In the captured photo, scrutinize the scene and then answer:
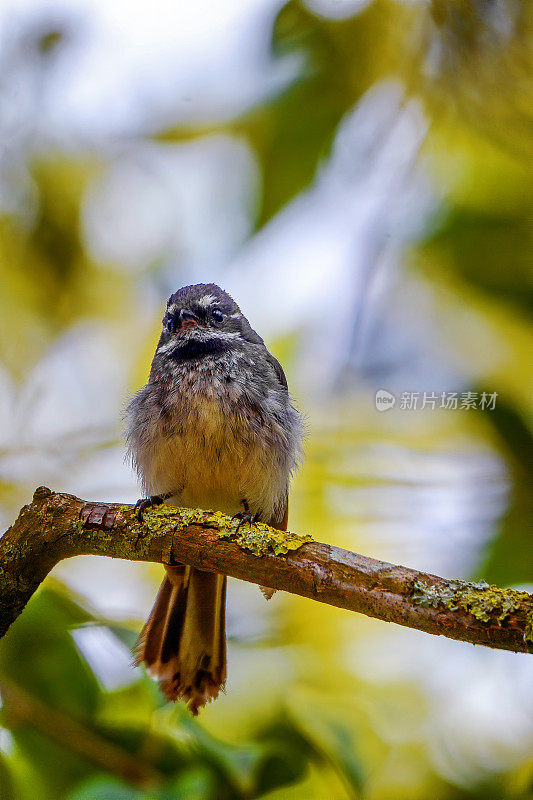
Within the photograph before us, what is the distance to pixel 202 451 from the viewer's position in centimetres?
305

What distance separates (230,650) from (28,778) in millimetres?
947

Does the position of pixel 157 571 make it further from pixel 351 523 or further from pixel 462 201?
pixel 462 201

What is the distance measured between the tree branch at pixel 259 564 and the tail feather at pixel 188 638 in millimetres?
667

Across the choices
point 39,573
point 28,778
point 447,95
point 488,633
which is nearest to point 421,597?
point 488,633

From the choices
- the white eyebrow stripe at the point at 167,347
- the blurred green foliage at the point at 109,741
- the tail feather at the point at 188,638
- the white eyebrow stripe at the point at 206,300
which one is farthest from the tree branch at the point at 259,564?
the white eyebrow stripe at the point at 206,300

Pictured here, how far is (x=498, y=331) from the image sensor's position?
329cm

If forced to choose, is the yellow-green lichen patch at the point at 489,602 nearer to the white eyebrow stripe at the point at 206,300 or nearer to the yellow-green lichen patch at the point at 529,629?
the yellow-green lichen patch at the point at 529,629

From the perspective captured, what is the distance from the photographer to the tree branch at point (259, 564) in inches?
76.2
